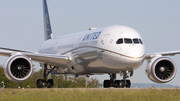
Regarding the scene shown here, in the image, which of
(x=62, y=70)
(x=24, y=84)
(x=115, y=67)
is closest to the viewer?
(x=115, y=67)

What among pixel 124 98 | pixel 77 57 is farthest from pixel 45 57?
pixel 124 98

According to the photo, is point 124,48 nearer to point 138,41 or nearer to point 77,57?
point 138,41

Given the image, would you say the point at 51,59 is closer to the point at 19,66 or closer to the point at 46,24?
the point at 19,66

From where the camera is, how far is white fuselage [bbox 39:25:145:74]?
2142 centimetres

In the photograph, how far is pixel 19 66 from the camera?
2262 cm

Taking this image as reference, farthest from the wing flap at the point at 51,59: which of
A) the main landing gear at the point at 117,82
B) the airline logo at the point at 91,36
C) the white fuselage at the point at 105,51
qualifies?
the main landing gear at the point at 117,82

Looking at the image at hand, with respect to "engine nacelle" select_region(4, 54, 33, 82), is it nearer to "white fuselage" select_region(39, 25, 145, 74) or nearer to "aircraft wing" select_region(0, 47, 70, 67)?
"aircraft wing" select_region(0, 47, 70, 67)

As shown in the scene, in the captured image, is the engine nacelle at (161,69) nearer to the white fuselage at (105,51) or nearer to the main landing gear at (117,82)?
the white fuselage at (105,51)

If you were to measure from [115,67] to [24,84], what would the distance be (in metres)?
58.4

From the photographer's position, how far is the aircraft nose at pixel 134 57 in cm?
2100

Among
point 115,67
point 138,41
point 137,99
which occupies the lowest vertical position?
point 137,99

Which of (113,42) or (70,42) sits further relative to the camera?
(70,42)

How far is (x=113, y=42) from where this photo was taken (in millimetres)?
22234

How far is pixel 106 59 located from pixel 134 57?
2.23 meters
